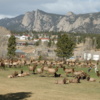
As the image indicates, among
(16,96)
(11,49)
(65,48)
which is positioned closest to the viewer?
(16,96)

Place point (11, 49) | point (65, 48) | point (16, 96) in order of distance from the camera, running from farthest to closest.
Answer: point (11, 49), point (65, 48), point (16, 96)

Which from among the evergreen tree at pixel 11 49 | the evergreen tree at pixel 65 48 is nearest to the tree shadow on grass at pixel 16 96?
the evergreen tree at pixel 65 48

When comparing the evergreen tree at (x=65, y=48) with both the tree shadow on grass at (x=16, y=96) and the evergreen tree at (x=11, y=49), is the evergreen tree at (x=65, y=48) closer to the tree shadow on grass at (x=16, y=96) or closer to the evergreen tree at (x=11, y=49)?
the evergreen tree at (x=11, y=49)

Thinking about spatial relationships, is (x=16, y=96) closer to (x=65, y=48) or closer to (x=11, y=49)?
(x=65, y=48)

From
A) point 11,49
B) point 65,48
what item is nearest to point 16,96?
point 65,48

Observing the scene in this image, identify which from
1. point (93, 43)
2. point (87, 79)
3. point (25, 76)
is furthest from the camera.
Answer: point (93, 43)

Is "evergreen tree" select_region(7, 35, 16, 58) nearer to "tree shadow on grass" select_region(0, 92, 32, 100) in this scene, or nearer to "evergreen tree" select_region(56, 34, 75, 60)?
"evergreen tree" select_region(56, 34, 75, 60)

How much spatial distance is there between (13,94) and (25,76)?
34.9 ft

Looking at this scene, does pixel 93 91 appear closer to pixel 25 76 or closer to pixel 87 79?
pixel 87 79

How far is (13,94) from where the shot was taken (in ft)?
60.7

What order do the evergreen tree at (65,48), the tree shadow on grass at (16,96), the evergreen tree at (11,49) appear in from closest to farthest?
the tree shadow on grass at (16,96) < the evergreen tree at (65,48) < the evergreen tree at (11,49)

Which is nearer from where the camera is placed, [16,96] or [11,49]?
[16,96]

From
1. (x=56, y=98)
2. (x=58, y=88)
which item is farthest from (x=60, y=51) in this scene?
(x=56, y=98)

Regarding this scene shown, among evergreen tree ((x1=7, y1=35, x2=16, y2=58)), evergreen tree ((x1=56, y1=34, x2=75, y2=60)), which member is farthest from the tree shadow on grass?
evergreen tree ((x1=7, y1=35, x2=16, y2=58))
